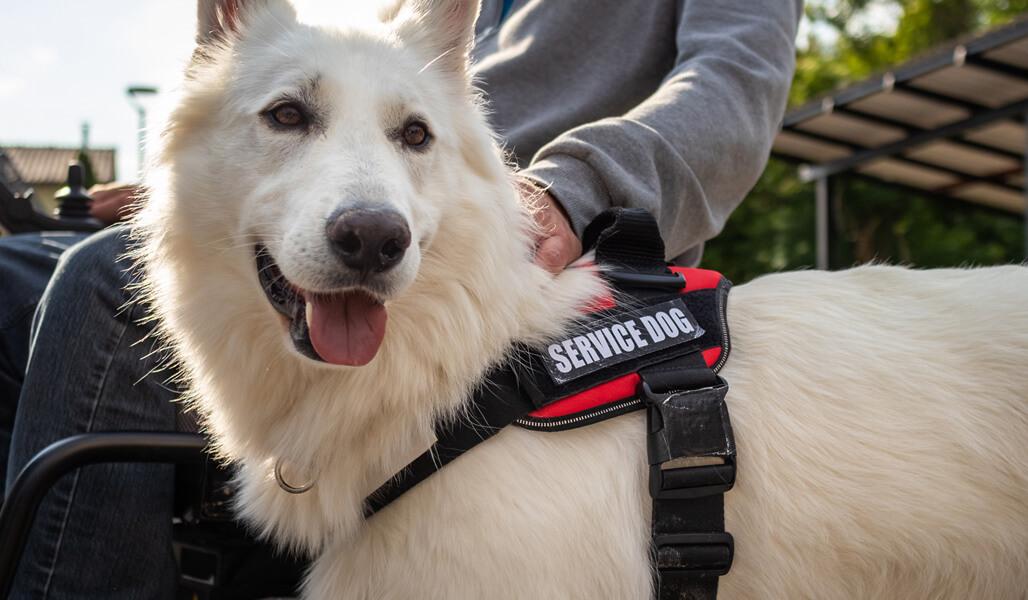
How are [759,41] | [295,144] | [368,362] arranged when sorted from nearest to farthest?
[368,362] → [295,144] → [759,41]

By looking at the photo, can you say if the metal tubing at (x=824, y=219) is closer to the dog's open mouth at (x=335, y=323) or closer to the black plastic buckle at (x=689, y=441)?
the black plastic buckle at (x=689, y=441)

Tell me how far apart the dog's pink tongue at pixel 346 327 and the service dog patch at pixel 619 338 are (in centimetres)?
39

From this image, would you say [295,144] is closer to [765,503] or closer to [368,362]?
[368,362]

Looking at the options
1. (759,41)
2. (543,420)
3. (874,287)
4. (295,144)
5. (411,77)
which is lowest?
(543,420)

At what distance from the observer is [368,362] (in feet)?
6.09

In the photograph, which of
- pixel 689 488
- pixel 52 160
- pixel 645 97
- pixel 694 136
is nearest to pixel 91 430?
pixel 689 488

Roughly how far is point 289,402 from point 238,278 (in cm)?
31

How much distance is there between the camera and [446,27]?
7.67 ft

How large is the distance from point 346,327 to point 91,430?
928 millimetres

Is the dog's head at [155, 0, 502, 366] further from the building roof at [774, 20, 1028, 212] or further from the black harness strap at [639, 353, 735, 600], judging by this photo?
the building roof at [774, 20, 1028, 212]

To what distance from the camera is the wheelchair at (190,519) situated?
73.3 inches

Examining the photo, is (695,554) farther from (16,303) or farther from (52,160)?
(52,160)

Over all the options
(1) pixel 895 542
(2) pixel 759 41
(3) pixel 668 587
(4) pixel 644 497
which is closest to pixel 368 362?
(4) pixel 644 497

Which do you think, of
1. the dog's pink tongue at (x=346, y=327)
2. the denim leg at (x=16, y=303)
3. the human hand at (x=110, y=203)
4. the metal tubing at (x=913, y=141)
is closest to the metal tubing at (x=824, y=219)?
the metal tubing at (x=913, y=141)
